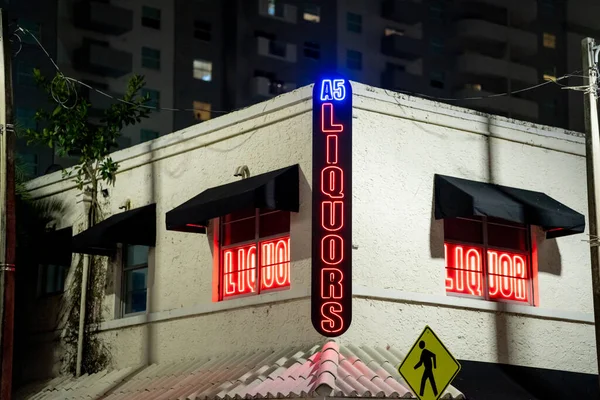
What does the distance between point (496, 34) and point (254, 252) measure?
171ft

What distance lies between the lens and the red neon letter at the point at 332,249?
16.0 m

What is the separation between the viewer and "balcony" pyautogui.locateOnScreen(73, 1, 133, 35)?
55281 mm

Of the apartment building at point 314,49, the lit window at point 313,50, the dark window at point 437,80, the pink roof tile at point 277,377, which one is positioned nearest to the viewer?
the pink roof tile at point 277,377

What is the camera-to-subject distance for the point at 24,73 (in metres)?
52.4

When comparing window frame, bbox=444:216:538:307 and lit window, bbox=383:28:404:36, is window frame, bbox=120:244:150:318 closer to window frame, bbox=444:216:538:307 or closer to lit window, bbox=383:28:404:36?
window frame, bbox=444:216:538:307

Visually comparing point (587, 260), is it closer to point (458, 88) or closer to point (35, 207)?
point (35, 207)

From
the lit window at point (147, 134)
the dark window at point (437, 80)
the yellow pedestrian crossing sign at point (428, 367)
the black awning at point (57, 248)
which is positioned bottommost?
the yellow pedestrian crossing sign at point (428, 367)

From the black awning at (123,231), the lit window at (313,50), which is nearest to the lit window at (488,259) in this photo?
the black awning at (123,231)

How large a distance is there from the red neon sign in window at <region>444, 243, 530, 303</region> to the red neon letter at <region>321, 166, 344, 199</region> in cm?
248

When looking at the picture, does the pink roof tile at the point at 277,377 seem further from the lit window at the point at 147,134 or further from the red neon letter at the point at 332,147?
the lit window at the point at 147,134

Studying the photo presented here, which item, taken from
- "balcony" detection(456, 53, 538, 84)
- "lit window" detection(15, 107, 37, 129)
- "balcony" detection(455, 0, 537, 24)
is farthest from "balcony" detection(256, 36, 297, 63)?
"lit window" detection(15, 107, 37, 129)

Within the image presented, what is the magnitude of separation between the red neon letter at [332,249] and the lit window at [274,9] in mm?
46735

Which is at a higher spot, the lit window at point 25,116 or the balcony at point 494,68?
the balcony at point 494,68

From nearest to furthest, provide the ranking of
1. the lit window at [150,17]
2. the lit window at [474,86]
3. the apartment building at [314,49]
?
the apartment building at [314,49] < the lit window at [150,17] < the lit window at [474,86]
